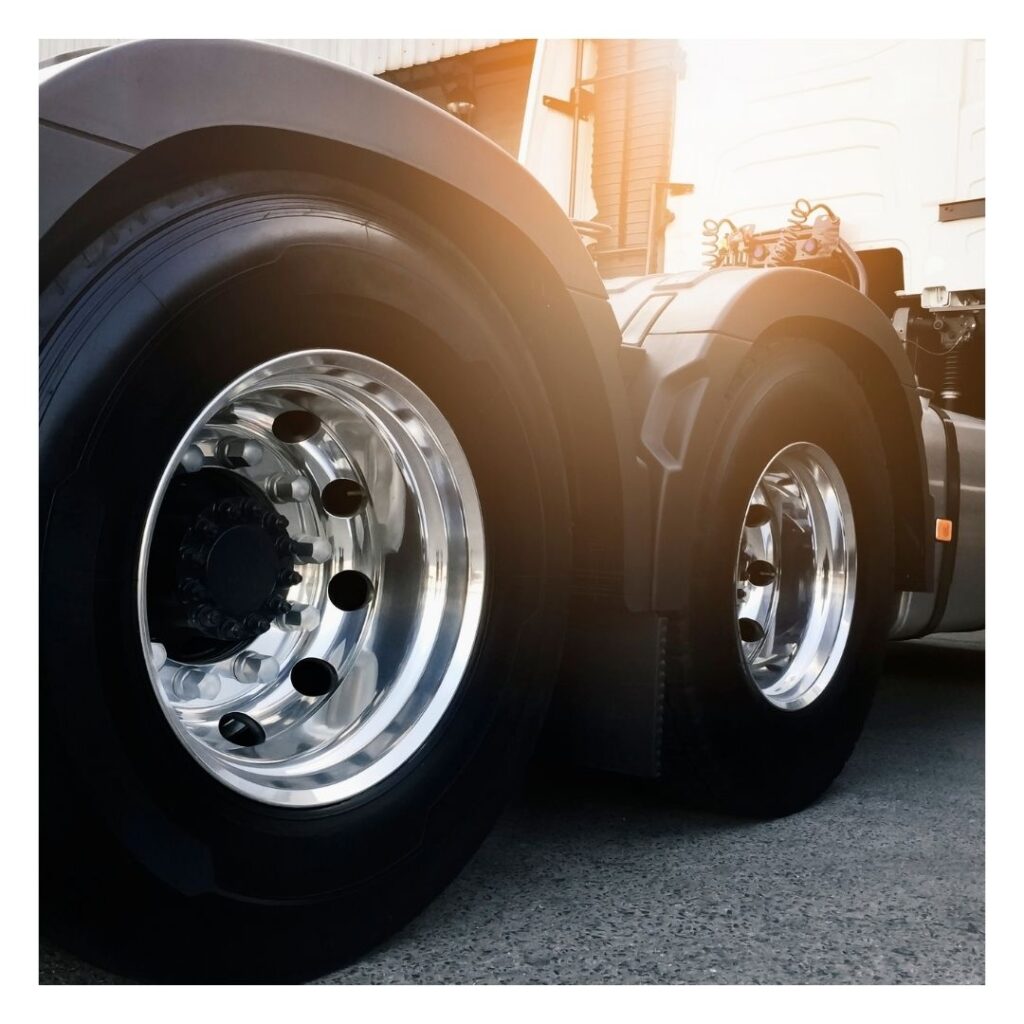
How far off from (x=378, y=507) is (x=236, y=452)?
0.78ft

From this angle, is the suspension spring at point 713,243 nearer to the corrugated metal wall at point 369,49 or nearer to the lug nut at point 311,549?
the corrugated metal wall at point 369,49

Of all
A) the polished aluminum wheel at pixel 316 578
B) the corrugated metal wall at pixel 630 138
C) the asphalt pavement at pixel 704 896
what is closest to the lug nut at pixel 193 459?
the polished aluminum wheel at pixel 316 578

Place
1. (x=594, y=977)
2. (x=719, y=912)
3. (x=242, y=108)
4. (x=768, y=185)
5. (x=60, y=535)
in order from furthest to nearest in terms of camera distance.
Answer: (x=768, y=185), (x=719, y=912), (x=594, y=977), (x=242, y=108), (x=60, y=535)

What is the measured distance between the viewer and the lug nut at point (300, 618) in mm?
1714

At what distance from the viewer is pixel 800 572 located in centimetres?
257

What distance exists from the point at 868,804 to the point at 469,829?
45.2 inches

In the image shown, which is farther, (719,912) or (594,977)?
(719,912)

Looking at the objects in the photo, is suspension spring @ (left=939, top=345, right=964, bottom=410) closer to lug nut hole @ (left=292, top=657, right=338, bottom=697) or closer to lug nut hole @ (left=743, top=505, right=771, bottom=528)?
lug nut hole @ (left=743, top=505, right=771, bottom=528)

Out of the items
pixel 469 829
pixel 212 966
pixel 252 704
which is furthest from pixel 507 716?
pixel 212 966

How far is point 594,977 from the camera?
5.24 feet

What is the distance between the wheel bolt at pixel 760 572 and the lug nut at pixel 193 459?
1.28m

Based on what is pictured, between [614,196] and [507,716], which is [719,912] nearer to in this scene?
[507,716]

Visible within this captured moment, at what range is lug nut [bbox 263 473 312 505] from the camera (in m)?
1.71

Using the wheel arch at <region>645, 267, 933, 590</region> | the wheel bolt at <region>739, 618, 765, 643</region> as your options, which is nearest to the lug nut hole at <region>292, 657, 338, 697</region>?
the wheel arch at <region>645, 267, 933, 590</region>
